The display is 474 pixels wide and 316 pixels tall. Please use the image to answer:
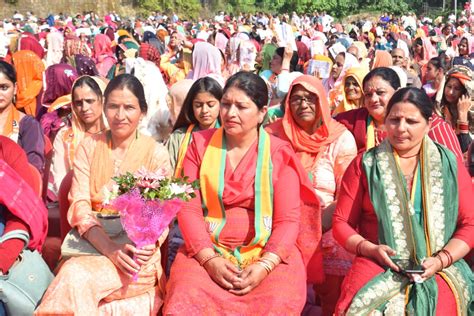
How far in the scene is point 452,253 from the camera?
3.31 m

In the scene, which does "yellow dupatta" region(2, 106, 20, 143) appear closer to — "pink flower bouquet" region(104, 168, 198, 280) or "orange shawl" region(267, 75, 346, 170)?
"pink flower bouquet" region(104, 168, 198, 280)

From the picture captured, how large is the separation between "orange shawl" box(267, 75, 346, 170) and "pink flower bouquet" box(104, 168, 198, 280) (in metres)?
1.57

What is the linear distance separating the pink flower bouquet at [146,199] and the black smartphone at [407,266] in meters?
1.18

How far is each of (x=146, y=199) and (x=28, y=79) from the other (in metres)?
5.09

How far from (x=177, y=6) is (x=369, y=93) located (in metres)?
39.7

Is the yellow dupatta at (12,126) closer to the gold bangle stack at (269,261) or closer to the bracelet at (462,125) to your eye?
the gold bangle stack at (269,261)

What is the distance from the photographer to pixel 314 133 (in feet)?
15.0

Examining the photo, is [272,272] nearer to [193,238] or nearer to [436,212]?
[193,238]

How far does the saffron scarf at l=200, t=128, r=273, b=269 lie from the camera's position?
3580 mm

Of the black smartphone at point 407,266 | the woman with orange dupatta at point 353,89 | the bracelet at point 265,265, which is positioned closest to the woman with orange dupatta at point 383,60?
the woman with orange dupatta at point 353,89

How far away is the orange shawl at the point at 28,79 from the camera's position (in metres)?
6.96

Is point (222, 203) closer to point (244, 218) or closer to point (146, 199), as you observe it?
point (244, 218)

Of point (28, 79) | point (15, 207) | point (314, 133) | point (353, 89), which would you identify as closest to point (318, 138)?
point (314, 133)

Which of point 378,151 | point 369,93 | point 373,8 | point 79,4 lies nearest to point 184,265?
point 378,151
